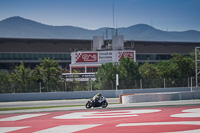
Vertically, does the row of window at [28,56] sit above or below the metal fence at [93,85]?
above

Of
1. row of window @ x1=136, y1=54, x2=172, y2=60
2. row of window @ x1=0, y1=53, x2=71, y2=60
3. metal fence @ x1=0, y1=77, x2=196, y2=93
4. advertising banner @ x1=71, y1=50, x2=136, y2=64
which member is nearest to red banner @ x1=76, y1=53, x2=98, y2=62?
advertising banner @ x1=71, y1=50, x2=136, y2=64

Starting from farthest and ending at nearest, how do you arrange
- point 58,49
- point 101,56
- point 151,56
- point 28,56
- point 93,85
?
point 151,56 < point 58,49 < point 28,56 < point 101,56 < point 93,85

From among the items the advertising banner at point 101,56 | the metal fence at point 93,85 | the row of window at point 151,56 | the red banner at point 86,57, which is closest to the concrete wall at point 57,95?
the metal fence at point 93,85

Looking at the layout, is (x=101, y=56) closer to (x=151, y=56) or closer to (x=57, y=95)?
(x=151, y=56)

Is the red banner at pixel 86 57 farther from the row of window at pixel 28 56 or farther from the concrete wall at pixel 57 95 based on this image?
the concrete wall at pixel 57 95

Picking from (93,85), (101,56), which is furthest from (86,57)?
(93,85)

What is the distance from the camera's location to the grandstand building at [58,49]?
284 ft

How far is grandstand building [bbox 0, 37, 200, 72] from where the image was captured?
3408 inches

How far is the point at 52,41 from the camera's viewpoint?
303ft

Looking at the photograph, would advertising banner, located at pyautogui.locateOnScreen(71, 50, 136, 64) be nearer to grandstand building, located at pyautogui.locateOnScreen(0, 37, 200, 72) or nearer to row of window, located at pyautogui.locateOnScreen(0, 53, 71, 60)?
grandstand building, located at pyautogui.locateOnScreen(0, 37, 200, 72)

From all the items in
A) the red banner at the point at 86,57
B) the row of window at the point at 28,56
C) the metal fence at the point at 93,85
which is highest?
the row of window at the point at 28,56

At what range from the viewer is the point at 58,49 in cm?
9325

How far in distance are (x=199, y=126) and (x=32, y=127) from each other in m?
8.25

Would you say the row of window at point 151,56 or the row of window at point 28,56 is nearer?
the row of window at point 28,56
